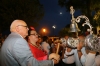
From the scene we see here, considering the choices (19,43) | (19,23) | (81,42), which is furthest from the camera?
(81,42)

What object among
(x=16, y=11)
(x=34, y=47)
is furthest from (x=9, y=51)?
(x=16, y=11)

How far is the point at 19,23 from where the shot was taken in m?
3.25

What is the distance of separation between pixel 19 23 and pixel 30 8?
22.3m

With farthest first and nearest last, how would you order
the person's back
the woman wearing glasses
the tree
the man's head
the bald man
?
the tree → the woman wearing glasses → the man's head → the person's back → the bald man

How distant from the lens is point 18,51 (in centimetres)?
281

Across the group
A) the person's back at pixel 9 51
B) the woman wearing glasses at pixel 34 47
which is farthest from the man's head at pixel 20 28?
the woman wearing glasses at pixel 34 47

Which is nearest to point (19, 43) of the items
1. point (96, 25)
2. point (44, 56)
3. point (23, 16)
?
point (44, 56)

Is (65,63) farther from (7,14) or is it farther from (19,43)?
(7,14)

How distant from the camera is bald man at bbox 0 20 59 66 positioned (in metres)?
2.79

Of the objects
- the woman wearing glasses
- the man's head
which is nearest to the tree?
the woman wearing glasses

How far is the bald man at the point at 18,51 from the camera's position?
2.79 meters

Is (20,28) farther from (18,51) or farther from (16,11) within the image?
(16,11)

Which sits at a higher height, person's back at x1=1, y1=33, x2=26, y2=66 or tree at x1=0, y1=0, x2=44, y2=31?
tree at x1=0, y1=0, x2=44, y2=31

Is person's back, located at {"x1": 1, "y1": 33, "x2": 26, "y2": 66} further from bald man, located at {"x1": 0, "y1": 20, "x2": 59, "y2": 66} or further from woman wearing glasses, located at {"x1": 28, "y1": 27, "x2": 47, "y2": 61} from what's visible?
woman wearing glasses, located at {"x1": 28, "y1": 27, "x2": 47, "y2": 61}
